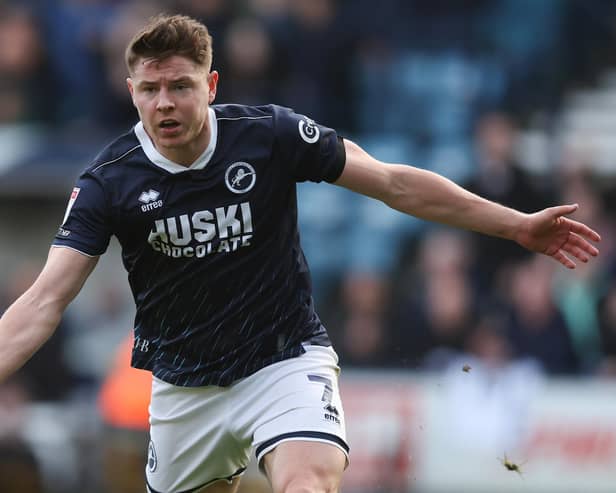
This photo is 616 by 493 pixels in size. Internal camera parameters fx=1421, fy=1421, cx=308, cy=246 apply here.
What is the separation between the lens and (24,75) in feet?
47.5

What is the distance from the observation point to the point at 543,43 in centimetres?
1434

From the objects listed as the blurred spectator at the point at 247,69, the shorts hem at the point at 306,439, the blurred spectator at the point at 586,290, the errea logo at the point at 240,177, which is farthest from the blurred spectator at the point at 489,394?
the errea logo at the point at 240,177

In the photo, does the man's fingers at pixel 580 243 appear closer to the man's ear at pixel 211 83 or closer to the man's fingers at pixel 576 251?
the man's fingers at pixel 576 251

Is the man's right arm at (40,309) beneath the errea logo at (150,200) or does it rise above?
beneath

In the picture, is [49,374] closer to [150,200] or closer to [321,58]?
[321,58]

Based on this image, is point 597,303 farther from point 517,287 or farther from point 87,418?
point 87,418

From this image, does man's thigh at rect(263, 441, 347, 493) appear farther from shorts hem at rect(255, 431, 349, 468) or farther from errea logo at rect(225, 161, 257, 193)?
errea logo at rect(225, 161, 257, 193)

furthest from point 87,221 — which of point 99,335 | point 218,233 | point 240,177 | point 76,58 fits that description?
point 76,58

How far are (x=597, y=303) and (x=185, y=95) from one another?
22.0 feet

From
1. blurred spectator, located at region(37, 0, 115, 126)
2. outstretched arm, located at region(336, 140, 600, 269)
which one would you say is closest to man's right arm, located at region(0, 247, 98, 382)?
outstretched arm, located at region(336, 140, 600, 269)

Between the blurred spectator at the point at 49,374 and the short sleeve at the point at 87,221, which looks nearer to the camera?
the short sleeve at the point at 87,221

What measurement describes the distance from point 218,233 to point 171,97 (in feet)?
2.10

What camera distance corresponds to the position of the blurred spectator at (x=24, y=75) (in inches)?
571

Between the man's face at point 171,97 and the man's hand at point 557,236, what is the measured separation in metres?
1.54
